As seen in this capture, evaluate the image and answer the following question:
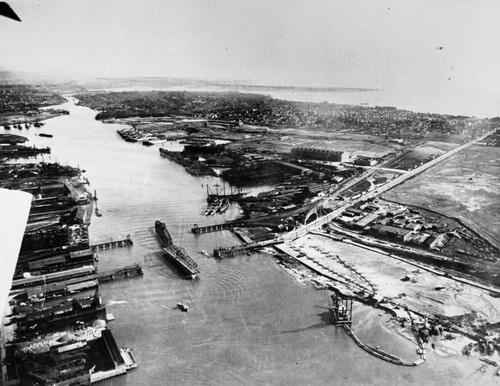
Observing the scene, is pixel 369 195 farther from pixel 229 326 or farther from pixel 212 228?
pixel 229 326

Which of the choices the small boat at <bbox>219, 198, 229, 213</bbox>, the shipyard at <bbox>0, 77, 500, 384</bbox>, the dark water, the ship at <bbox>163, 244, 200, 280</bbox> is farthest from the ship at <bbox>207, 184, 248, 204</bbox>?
the ship at <bbox>163, 244, 200, 280</bbox>

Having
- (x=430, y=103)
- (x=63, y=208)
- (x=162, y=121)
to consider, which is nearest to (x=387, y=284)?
(x=63, y=208)

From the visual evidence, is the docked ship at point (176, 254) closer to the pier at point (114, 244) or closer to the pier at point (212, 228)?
the pier at point (114, 244)

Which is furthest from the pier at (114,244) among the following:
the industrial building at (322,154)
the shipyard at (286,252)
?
the industrial building at (322,154)

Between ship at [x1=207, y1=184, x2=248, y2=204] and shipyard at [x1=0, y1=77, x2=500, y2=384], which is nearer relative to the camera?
shipyard at [x1=0, y1=77, x2=500, y2=384]

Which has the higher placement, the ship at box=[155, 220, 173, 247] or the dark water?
the ship at box=[155, 220, 173, 247]

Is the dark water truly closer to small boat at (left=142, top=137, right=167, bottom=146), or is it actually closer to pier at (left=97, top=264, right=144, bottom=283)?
pier at (left=97, top=264, right=144, bottom=283)

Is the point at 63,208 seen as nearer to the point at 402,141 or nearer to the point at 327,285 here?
A: the point at 327,285
